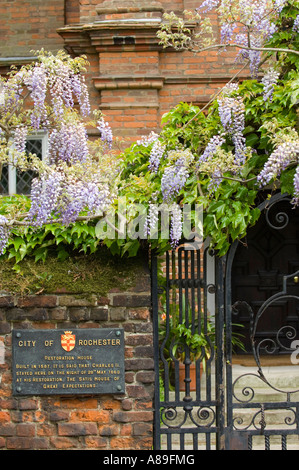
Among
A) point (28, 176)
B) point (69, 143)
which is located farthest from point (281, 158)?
point (28, 176)

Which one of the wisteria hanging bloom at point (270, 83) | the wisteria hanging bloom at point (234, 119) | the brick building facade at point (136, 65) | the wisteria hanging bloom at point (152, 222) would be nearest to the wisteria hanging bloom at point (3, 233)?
the wisteria hanging bloom at point (152, 222)

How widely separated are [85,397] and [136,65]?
4.85 m

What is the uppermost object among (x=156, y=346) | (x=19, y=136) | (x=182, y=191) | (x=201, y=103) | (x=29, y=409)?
(x=201, y=103)

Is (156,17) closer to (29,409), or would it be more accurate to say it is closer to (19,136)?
(19,136)

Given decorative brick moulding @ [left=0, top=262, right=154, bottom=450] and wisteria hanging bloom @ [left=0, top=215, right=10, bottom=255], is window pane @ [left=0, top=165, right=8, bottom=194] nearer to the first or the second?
decorative brick moulding @ [left=0, top=262, right=154, bottom=450]

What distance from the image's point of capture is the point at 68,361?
13.8 feet

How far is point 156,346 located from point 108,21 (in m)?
4.89

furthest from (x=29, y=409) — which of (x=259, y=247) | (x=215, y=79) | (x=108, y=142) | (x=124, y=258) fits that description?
(x=215, y=79)

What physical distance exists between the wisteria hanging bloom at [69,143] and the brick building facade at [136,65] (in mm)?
3376

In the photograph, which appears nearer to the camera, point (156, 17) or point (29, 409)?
point (29, 409)

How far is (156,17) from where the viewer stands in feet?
25.0

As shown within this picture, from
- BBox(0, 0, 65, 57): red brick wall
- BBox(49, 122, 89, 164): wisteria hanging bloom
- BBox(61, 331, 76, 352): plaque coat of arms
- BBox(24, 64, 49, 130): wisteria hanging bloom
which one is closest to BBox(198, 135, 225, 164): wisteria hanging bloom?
BBox(49, 122, 89, 164): wisteria hanging bloom

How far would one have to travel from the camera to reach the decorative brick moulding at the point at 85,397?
165 inches

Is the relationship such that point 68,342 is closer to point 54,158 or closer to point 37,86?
point 54,158
